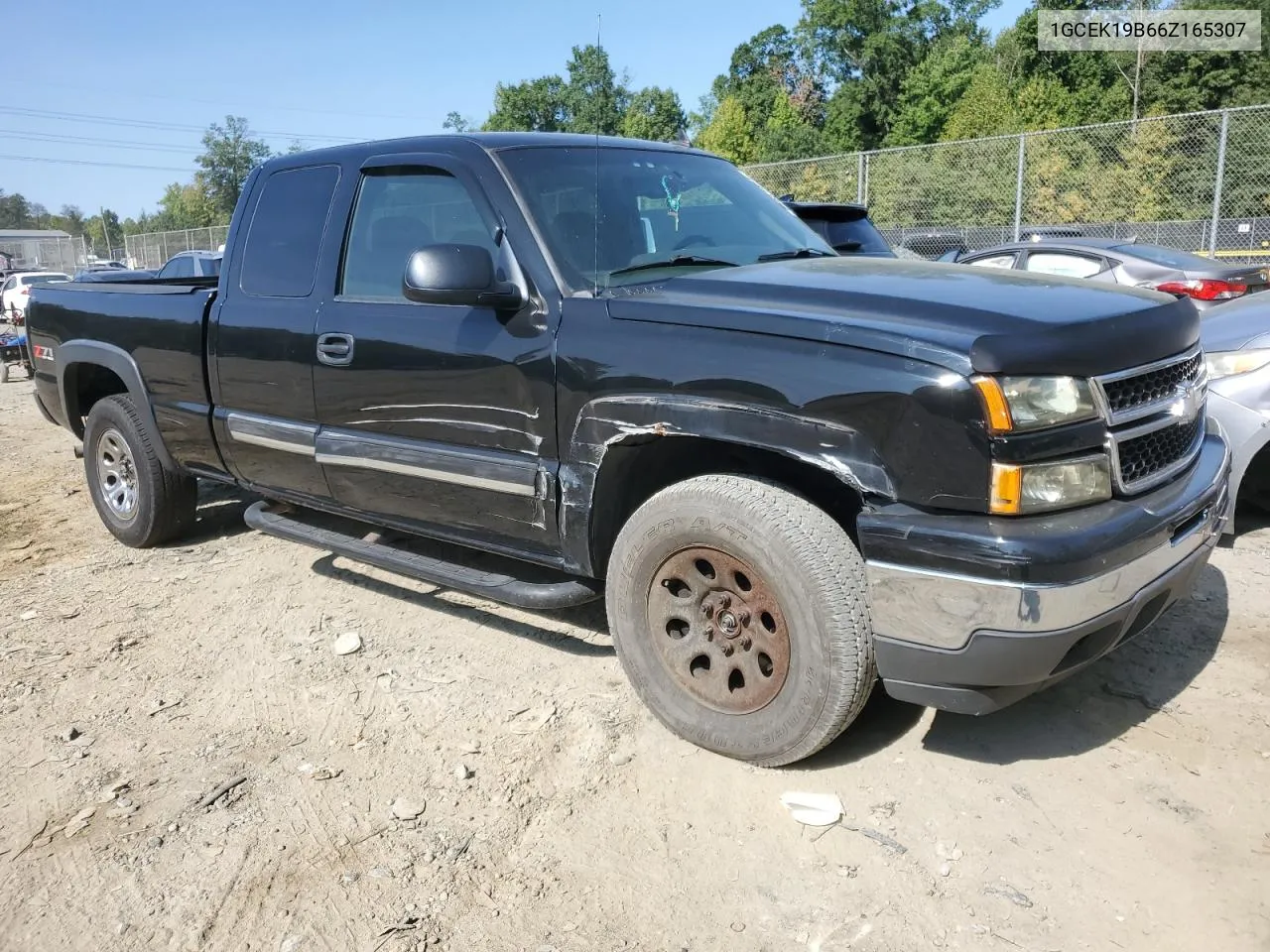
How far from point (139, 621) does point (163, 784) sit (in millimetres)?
1574

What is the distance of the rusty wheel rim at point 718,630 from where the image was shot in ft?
9.35

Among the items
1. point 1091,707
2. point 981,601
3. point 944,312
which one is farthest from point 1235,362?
point 981,601

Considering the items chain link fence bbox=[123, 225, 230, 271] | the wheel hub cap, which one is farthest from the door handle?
chain link fence bbox=[123, 225, 230, 271]

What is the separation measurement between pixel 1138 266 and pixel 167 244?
119 feet

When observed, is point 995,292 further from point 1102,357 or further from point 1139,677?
point 1139,677

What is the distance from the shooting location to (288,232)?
423 cm

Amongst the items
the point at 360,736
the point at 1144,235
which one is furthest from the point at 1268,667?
the point at 1144,235

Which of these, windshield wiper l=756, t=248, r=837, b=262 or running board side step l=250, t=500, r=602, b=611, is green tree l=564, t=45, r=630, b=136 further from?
running board side step l=250, t=500, r=602, b=611

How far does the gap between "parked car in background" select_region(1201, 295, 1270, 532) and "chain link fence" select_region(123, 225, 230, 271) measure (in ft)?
95.9

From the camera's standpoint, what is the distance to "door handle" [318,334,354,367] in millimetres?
3793

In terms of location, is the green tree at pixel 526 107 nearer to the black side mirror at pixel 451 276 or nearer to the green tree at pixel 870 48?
the green tree at pixel 870 48

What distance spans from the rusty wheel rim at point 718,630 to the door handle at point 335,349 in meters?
1.58

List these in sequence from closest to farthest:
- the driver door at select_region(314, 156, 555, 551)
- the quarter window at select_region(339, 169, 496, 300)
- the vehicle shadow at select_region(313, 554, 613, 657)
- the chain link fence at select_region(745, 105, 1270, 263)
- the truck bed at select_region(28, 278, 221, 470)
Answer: the driver door at select_region(314, 156, 555, 551)
the quarter window at select_region(339, 169, 496, 300)
the vehicle shadow at select_region(313, 554, 613, 657)
the truck bed at select_region(28, 278, 221, 470)
the chain link fence at select_region(745, 105, 1270, 263)

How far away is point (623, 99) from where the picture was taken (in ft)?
17.8
